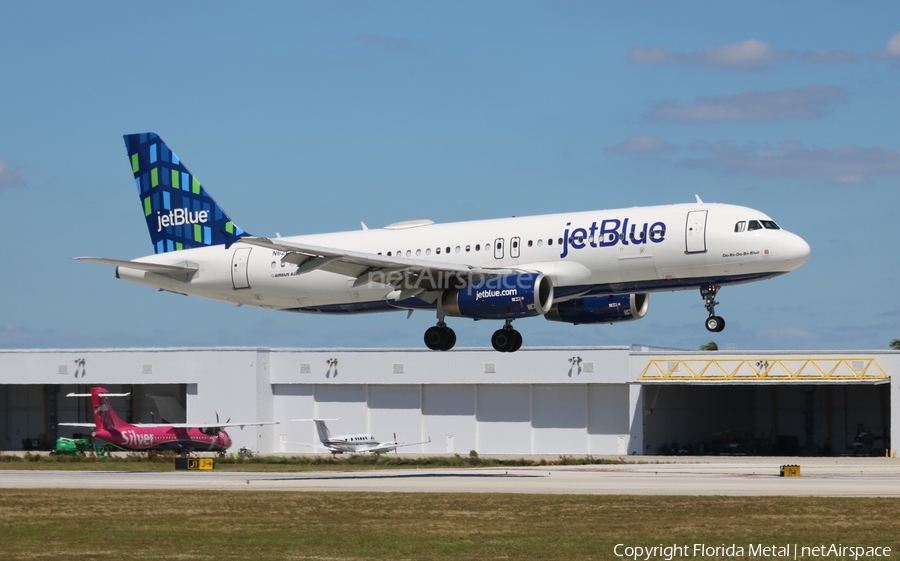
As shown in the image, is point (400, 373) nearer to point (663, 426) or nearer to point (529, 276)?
point (663, 426)

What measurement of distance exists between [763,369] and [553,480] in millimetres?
37217

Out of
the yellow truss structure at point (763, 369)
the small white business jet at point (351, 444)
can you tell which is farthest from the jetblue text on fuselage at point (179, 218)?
the yellow truss structure at point (763, 369)

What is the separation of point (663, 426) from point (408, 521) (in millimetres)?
59813

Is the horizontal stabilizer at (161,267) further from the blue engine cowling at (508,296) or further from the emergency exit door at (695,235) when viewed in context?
the emergency exit door at (695,235)

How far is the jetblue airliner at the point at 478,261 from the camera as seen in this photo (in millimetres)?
45281

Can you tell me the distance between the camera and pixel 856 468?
61.8 meters

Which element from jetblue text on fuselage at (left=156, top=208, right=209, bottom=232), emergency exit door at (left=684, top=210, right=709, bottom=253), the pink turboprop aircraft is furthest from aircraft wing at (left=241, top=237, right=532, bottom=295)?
the pink turboprop aircraft

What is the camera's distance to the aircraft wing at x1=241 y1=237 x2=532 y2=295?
46972mm

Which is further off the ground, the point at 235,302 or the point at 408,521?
the point at 235,302

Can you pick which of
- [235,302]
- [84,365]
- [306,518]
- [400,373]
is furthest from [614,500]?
[84,365]

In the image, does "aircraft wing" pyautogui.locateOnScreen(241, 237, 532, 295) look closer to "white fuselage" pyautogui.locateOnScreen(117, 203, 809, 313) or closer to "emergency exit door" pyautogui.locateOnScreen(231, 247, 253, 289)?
"white fuselage" pyautogui.locateOnScreen(117, 203, 809, 313)

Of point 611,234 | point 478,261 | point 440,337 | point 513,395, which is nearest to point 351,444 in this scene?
point 513,395

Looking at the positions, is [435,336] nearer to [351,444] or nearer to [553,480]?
[553,480]

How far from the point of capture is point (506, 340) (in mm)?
52250
